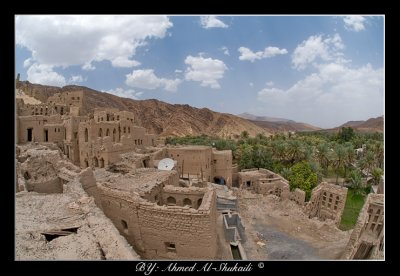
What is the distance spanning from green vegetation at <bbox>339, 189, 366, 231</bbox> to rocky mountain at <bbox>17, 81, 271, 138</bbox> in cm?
5470

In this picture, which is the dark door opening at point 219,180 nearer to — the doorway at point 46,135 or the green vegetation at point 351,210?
the green vegetation at point 351,210

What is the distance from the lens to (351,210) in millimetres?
25125

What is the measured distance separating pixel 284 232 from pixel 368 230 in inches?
250

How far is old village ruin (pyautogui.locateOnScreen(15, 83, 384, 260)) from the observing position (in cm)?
768

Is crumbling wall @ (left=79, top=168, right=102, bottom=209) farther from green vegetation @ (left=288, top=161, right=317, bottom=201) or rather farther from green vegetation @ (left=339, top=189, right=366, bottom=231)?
green vegetation @ (left=288, top=161, right=317, bottom=201)

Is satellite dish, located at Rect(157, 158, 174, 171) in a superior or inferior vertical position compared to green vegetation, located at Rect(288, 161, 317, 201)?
superior

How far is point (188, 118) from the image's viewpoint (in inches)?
3647

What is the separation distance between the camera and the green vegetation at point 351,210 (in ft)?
→ 69.4

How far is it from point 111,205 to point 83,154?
478 inches

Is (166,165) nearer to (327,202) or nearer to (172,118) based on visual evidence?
(327,202)

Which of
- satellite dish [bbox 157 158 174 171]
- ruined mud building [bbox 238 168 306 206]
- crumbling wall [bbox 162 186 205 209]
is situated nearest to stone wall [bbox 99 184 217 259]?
crumbling wall [bbox 162 186 205 209]

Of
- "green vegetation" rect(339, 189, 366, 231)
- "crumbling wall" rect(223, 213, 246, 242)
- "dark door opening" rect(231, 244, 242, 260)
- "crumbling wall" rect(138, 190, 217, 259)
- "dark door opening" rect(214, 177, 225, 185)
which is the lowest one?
"green vegetation" rect(339, 189, 366, 231)

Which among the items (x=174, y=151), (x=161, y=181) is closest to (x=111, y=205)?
(x=161, y=181)

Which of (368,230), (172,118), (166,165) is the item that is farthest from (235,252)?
(172,118)
